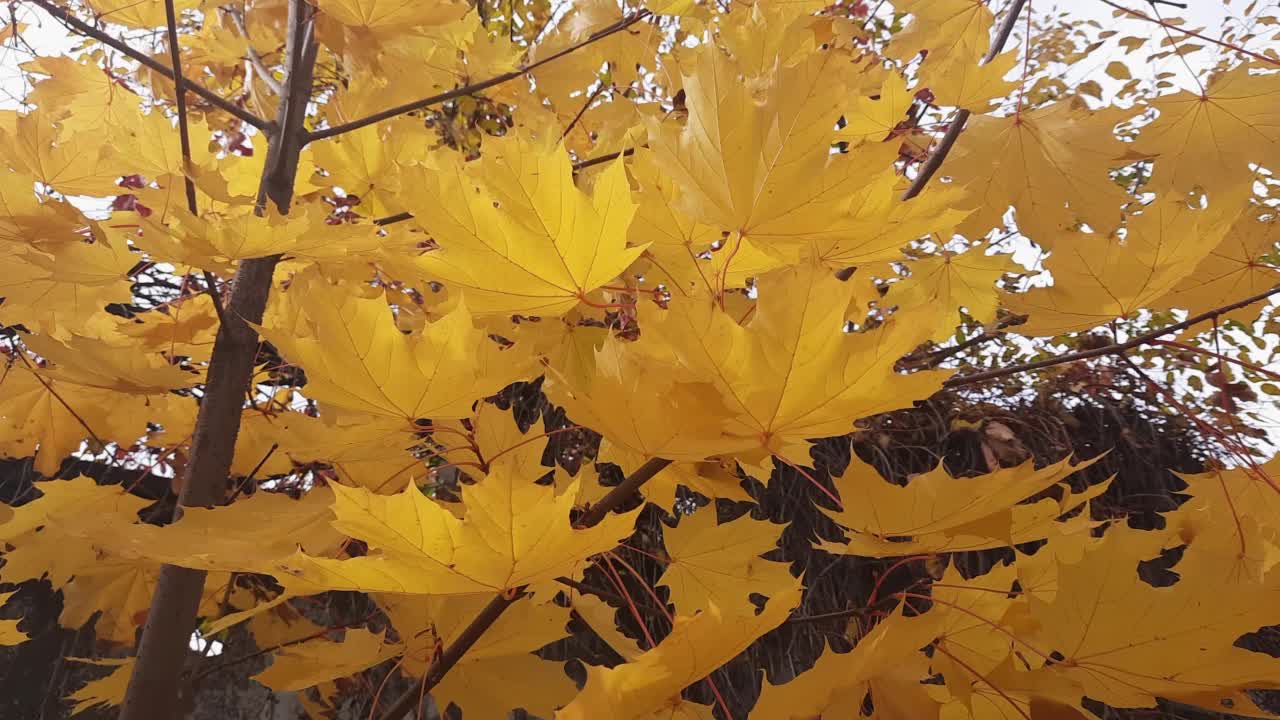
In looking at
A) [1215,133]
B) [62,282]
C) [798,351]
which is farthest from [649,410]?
[1215,133]

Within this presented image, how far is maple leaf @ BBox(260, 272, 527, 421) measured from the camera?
426mm

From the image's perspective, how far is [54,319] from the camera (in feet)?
2.58

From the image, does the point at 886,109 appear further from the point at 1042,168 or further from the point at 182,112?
the point at 182,112

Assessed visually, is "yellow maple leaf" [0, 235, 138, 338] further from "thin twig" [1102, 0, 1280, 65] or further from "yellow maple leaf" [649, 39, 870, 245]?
"thin twig" [1102, 0, 1280, 65]

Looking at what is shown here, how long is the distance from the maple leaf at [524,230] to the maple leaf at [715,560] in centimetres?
32

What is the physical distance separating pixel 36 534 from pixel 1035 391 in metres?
1.91

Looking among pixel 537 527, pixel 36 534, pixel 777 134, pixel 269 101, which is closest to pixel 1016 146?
pixel 777 134

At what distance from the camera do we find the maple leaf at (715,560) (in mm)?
694

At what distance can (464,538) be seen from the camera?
0.37 m

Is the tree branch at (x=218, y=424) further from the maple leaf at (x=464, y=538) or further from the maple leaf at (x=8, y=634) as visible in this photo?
the maple leaf at (x=464, y=538)

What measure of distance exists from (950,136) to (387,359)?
1.77 ft

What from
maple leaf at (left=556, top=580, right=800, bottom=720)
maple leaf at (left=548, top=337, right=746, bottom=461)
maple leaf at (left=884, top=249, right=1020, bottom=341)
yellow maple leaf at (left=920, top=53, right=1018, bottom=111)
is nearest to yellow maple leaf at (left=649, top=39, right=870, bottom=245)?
maple leaf at (left=548, top=337, right=746, bottom=461)

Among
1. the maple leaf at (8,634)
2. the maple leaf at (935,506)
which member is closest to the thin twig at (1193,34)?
the maple leaf at (935,506)

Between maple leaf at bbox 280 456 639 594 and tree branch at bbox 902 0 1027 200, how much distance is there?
0.43 metres
